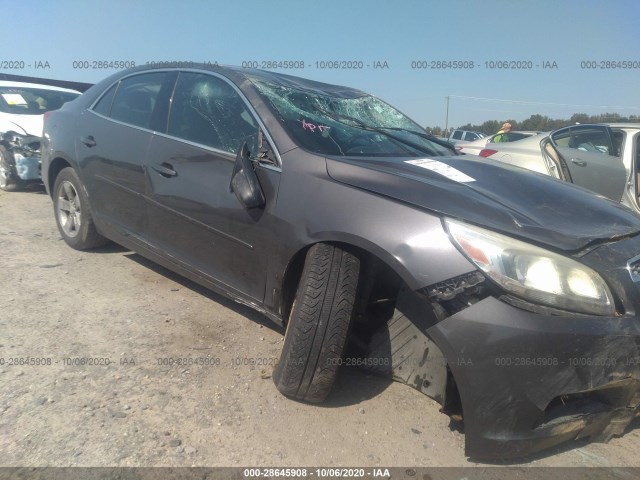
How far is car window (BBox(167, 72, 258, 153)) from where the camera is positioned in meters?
3.08

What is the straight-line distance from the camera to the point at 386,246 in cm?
227

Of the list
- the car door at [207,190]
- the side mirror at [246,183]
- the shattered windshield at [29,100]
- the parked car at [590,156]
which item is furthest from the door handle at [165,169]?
the shattered windshield at [29,100]

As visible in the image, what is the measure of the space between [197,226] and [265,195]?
1.99ft

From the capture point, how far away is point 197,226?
3160 millimetres

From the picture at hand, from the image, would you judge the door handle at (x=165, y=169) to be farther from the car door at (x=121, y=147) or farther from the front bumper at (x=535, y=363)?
the front bumper at (x=535, y=363)

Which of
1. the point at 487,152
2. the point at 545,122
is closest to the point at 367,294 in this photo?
the point at 487,152

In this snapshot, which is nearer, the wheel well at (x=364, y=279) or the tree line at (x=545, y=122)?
the wheel well at (x=364, y=279)

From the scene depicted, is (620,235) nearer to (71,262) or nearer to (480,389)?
(480,389)

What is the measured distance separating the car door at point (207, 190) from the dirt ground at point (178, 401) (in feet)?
1.51

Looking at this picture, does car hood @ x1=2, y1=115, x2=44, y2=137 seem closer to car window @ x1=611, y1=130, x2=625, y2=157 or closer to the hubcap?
the hubcap

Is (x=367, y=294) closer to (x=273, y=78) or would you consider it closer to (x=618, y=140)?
(x=273, y=78)

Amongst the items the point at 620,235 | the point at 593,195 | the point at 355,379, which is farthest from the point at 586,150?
the point at 355,379

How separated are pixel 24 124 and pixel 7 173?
715mm

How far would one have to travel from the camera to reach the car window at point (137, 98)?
12.3 ft
